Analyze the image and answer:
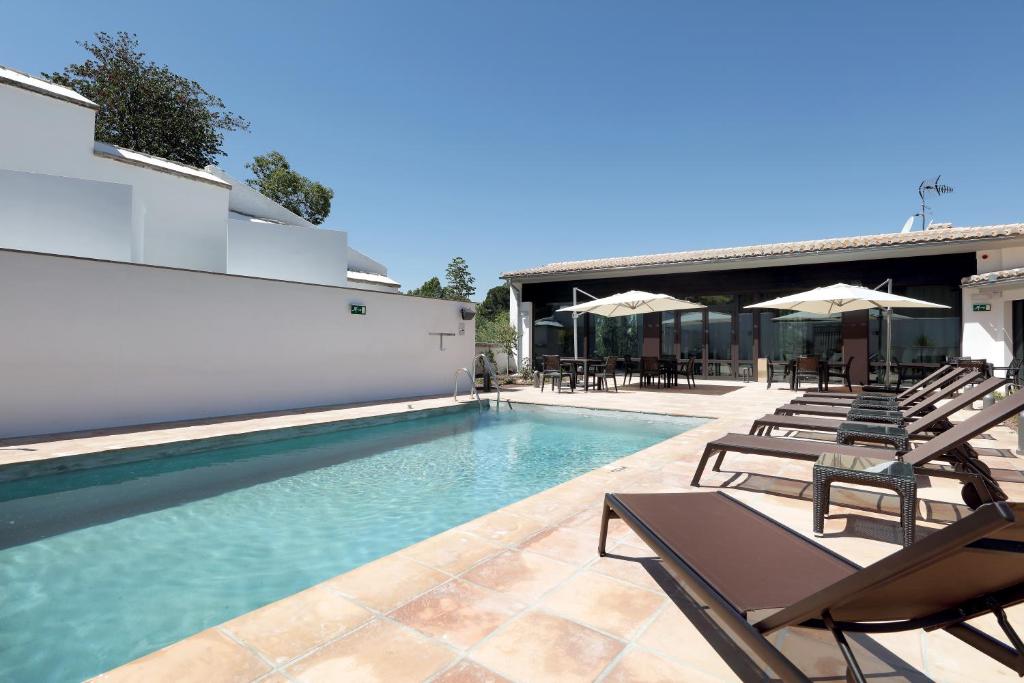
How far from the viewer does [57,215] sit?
33.1 feet

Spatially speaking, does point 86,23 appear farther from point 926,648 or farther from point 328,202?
point 926,648

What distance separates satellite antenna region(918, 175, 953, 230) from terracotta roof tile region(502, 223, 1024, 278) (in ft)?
28.7

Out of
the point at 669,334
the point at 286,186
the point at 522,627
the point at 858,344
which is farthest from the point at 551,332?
the point at 286,186

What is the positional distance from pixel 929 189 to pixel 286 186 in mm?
34275

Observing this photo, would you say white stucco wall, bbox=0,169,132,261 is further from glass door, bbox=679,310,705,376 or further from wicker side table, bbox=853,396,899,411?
glass door, bbox=679,310,705,376

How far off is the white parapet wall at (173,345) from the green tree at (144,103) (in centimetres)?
2240

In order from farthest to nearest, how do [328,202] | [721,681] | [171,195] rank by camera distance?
1. [328,202]
2. [171,195]
3. [721,681]

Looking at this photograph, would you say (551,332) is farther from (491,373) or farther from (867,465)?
(867,465)

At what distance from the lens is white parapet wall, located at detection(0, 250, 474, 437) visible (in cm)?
663

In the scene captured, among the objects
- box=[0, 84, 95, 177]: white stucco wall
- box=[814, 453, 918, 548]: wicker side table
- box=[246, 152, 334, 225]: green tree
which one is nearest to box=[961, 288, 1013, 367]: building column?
box=[814, 453, 918, 548]: wicker side table

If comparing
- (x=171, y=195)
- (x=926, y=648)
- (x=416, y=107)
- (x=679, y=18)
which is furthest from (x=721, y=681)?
(x=171, y=195)

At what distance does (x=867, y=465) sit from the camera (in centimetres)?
315

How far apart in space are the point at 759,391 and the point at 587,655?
11.5m

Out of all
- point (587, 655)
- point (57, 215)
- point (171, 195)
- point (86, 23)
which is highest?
point (86, 23)
